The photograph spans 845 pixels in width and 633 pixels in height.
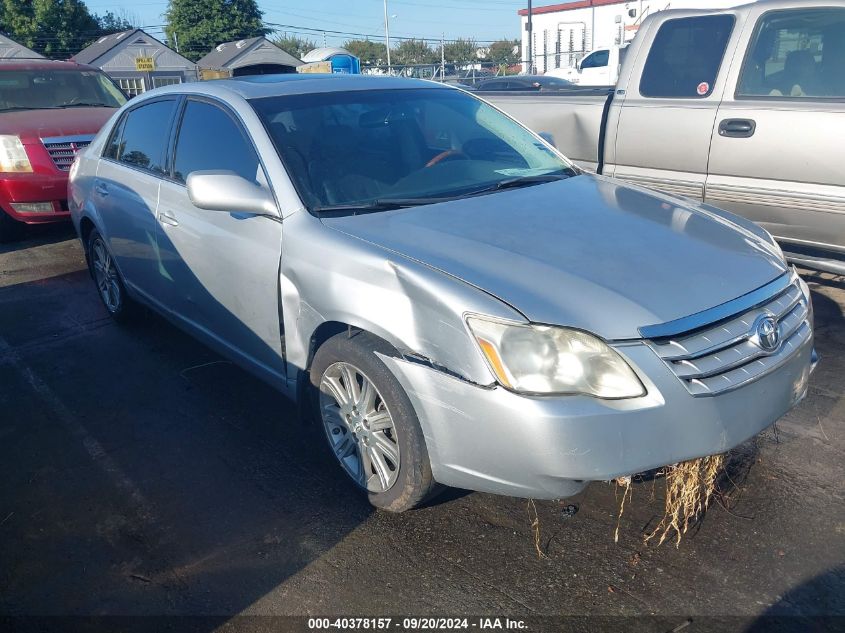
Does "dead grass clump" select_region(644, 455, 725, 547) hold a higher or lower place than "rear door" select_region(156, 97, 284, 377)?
lower

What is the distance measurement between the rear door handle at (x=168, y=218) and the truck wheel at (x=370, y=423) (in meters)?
1.46

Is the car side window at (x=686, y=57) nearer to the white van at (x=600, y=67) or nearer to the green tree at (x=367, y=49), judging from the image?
the white van at (x=600, y=67)

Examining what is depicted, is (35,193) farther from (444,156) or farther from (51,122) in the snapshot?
(444,156)

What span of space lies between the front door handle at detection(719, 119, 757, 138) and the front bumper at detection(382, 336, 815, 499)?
287 cm

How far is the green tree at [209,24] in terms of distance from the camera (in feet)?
212

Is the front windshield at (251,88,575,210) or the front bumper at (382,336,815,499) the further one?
the front windshield at (251,88,575,210)

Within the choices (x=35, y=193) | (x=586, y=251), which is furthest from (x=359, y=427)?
(x=35, y=193)

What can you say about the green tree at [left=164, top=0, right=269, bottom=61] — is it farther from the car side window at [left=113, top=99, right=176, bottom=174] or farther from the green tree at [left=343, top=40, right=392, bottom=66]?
the car side window at [left=113, top=99, right=176, bottom=174]

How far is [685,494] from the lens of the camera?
2871 millimetres

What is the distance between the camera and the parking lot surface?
268 centimetres

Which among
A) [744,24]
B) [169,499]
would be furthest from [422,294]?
[744,24]

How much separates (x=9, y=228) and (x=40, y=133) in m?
1.14

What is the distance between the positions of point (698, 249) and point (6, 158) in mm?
7446

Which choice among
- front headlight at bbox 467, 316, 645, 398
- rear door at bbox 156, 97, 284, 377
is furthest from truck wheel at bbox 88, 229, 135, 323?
front headlight at bbox 467, 316, 645, 398
